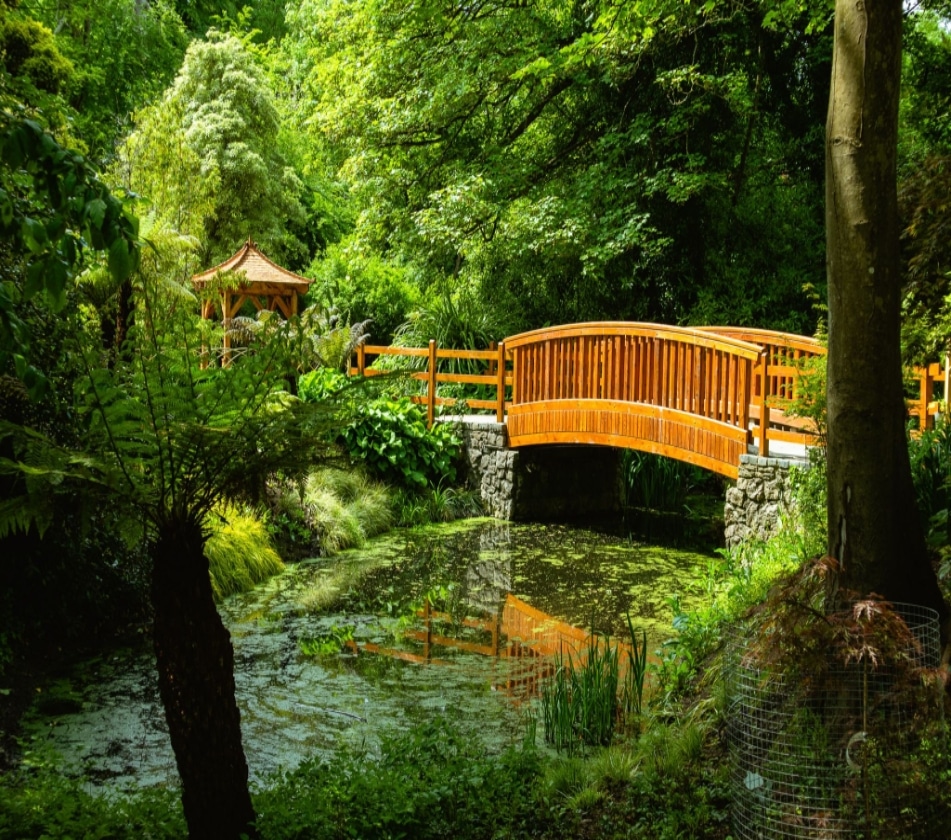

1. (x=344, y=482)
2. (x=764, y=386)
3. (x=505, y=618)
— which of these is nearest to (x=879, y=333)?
(x=505, y=618)

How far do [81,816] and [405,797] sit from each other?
1.10m

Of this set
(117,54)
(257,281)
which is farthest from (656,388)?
(117,54)

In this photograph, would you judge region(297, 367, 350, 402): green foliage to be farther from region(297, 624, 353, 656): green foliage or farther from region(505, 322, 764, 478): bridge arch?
region(297, 624, 353, 656): green foliage

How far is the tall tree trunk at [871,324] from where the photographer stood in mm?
4145

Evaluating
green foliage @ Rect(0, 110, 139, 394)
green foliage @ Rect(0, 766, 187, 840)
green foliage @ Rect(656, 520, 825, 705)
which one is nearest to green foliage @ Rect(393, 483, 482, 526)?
green foliage @ Rect(656, 520, 825, 705)

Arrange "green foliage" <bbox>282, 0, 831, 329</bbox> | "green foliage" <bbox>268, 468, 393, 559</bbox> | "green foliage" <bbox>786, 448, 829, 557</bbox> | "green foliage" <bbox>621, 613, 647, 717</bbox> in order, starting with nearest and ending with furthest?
"green foliage" <bbox>621, 613, 647, 717</bbox>, "green foliage" <bbox>786, 448, 829, 557</bbox>, "green foliage" <bbox>268, 468, 393, 559</bbox>, "green foliage" <bbox>282, 0, 831, 329</bbox>

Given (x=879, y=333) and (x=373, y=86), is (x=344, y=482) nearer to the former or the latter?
(x=373, y=86)

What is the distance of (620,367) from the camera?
11367 millimetres

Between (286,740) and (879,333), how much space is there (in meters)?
3.39

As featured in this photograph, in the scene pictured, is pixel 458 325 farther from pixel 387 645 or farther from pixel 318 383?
pixel 387 645

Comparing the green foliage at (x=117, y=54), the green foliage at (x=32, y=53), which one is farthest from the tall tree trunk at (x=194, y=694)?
the green foliage at (x=117, y=54)

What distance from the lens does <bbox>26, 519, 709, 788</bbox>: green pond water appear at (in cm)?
552

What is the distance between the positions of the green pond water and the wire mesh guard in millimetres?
1905

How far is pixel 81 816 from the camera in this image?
145 inches
